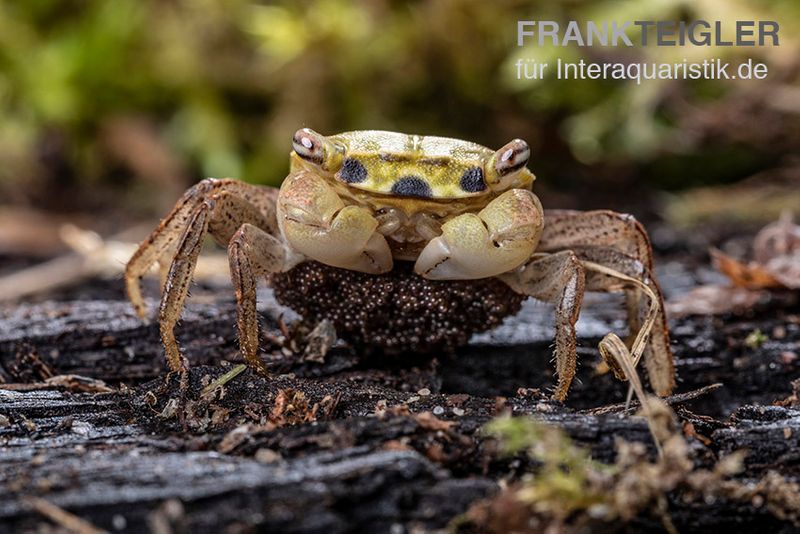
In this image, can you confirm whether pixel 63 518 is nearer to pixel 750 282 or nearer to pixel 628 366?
pixel 628 366

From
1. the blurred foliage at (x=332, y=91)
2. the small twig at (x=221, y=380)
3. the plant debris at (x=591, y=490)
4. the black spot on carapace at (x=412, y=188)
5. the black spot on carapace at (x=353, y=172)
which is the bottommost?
the plant debris at (x=591, y=490)

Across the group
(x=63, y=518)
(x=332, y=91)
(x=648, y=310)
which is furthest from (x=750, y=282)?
(x=332, y=91)

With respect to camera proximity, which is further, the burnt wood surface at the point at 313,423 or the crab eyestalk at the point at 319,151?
the crab eyestalk at the point at 319,151

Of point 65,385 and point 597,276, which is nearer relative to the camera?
point 65,385

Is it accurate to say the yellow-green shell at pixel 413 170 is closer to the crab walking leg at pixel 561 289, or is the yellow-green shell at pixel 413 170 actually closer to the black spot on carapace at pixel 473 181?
the black spot on carapace at pixel 473 181

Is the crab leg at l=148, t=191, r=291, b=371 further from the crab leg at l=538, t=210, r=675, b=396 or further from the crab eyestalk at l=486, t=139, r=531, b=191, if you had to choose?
the crab leg at l=538, t=210, r=675, b=396

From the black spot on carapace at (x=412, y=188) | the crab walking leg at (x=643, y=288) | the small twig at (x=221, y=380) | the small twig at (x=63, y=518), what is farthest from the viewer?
the crab walking leg at (x=643, y=288)

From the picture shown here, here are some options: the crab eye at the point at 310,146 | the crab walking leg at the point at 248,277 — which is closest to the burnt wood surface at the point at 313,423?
the crab walking leg at the point at 248,277

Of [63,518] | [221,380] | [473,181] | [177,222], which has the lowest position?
[63,518]
